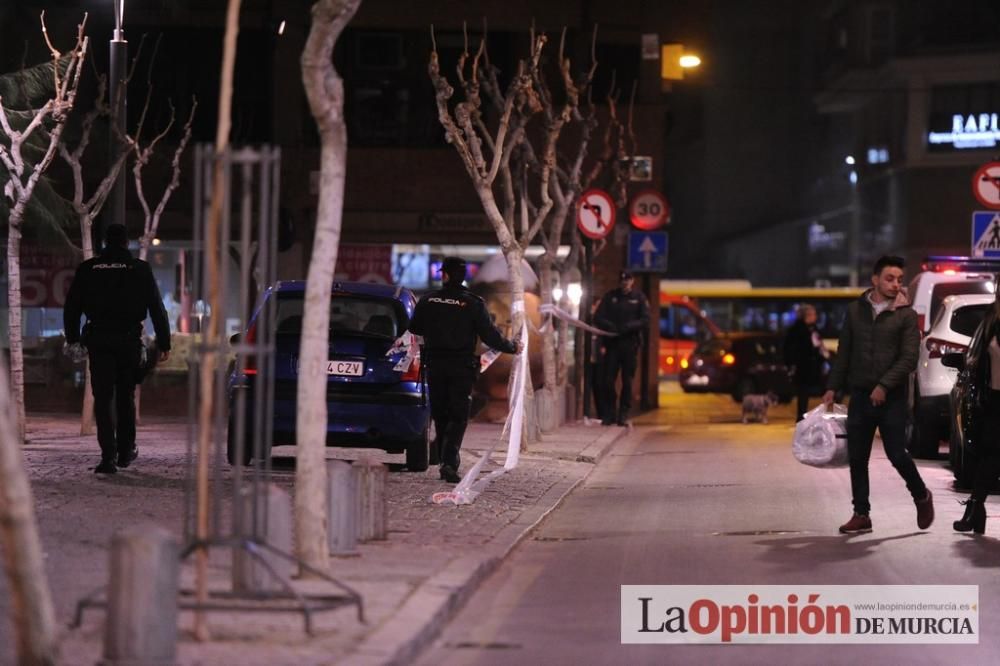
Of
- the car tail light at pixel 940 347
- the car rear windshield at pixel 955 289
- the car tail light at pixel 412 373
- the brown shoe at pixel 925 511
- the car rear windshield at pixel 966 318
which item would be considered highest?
the car rear windshield at pixel 955 289

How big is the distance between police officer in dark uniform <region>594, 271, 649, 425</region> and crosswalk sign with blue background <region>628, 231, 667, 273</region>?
9.55 feet

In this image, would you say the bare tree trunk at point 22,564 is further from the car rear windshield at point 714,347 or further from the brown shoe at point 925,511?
the car rear windshield at point 714,347

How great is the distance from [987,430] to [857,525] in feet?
3.58

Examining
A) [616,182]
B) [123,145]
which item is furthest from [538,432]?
[616,182]

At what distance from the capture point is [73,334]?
14.2 meters

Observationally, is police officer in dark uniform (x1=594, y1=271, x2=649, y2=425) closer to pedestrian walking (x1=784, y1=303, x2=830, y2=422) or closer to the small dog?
pedestrian walking (x1=784, y1=303, x2=830, y2=422)

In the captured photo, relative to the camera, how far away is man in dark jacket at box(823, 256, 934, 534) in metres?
12.0

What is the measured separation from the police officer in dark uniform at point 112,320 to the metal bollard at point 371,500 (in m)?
3.92

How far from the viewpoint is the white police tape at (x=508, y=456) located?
522 inches

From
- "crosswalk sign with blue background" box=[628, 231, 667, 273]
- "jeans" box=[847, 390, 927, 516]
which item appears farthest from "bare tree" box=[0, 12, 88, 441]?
"crosswalk sign with blue background" box=[628, 231, 667, 273]

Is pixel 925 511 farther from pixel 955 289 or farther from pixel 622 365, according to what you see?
pixel 622 365

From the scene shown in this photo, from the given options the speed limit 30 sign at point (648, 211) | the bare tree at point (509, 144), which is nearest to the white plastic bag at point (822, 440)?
the bare tree at point (509, 144)

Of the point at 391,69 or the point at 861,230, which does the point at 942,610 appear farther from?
the point at 861,230

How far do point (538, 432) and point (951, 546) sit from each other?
917cm
